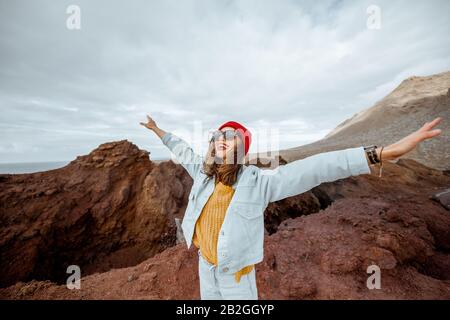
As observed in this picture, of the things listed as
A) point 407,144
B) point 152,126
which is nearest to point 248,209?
point 407,144

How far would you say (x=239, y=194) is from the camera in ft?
5.59

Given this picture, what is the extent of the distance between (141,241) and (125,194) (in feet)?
4.90

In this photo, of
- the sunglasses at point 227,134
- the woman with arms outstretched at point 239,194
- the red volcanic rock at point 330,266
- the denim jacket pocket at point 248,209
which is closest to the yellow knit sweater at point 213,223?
the woman with arms outstretched at point 239,194

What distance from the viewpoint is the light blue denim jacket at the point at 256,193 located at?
4.55ft

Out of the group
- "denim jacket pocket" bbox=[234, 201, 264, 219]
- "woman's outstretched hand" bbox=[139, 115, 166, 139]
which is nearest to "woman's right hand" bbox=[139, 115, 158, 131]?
"woman's outstretched hand" bbox=[139, 115, 166, 139]

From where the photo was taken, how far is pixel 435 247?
3908 mm

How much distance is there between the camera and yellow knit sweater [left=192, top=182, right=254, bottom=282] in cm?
175

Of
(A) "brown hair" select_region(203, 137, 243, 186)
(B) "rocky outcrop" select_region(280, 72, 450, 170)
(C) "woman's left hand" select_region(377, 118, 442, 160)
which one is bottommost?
(A) "brown hair" select_region(203, 137, 243, 186)

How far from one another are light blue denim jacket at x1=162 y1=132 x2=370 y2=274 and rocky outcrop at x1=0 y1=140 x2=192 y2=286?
5176 millimetres

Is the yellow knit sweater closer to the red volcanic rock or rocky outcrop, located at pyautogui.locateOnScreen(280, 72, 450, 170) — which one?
the red volcanic rock

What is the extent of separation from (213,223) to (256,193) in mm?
439

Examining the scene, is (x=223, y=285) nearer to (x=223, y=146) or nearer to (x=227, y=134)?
(x=223, y=146)

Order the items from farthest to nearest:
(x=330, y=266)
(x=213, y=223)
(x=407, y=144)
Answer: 1. (x=330, y=266)
2. (x=213, y=223)
3. (x=407, y=144)
